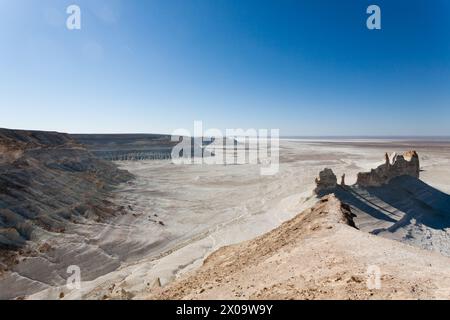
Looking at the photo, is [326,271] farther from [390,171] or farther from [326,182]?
[390,171]

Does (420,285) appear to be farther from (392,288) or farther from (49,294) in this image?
(49,294)

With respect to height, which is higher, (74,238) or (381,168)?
(381,168)

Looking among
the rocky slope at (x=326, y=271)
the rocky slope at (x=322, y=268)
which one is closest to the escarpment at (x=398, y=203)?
the rocky slope at (x=322, y=268)

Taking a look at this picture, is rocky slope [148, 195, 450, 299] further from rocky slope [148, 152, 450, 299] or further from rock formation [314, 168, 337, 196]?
rock formation [314, 168, 337, 196]

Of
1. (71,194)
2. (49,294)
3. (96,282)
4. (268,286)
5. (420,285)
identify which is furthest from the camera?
(71,194)

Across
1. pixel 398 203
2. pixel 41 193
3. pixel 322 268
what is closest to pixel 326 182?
pixel 398 203

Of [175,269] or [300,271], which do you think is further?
[175,269]

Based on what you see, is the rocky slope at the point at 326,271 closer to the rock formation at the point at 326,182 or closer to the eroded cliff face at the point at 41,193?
the eroded cliff face at the point at 41,193

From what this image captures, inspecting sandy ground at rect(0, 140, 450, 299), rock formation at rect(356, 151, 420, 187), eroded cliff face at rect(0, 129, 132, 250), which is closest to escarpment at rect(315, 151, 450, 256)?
rock formation at rect(356, 151, 420, 187)

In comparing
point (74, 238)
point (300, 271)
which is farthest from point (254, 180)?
point (300, 271)
